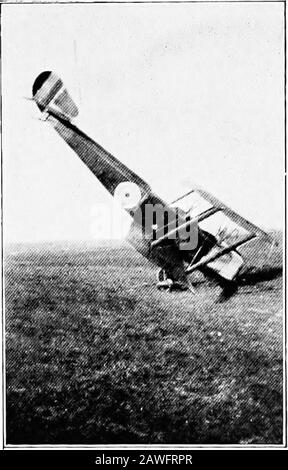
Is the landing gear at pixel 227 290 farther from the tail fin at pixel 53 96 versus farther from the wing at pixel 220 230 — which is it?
the tail fin at pixel 53 96

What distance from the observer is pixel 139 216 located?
123 inches

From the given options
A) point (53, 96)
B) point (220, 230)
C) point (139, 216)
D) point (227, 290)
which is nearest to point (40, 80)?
point (53, 96)

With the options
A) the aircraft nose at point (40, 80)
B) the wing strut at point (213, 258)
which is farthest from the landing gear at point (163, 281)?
the aircraft nose at point (40, 80)

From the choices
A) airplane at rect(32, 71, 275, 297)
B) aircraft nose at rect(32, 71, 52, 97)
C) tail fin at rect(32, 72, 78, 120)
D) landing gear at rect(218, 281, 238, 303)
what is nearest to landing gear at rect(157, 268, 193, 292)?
airplane at rect(32, 71, 275, 297)

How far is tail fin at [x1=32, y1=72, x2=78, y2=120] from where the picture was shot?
3.06m

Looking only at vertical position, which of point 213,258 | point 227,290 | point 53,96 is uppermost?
point 53,96

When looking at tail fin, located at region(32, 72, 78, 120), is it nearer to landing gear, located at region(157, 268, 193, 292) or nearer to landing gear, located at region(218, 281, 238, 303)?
landing gear, located at region(157, 268, 193, 292)

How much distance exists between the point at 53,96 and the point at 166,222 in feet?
2.91

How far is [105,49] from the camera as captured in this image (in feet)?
10.0

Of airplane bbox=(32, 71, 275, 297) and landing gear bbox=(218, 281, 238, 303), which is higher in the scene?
airplane bbox=(32, 71, 275, 297)

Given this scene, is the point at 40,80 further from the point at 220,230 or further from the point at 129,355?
the point at 129,355
